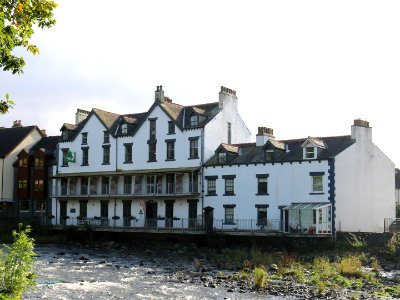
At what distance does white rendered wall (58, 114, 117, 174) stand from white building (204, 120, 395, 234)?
13.0 meters

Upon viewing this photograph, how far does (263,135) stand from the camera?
50.8m

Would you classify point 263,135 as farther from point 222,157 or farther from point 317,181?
point 317,181

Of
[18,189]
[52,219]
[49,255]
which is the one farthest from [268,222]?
[18,189]

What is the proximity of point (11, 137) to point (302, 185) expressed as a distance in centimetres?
4042

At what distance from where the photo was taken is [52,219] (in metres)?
64.1

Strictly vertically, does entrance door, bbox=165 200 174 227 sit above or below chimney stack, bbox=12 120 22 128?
below

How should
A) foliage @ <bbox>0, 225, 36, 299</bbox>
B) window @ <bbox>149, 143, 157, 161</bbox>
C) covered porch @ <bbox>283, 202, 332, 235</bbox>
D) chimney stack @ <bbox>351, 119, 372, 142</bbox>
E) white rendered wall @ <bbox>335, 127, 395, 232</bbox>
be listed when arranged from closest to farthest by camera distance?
foliage @ <bbox>0, 225, 36, 299</bbox> → covered porch @ <bbox>283, 202, 332, 235</bbox> → white rendered wall @ <bbox>335, 127, 395, 232</bbox> → chimney stack @ <bbox>351, 119, 372, 142</bbox> → window @ <bbox>149, 143, 157, 161</bbox>

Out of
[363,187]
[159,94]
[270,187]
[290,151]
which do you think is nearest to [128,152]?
[159,94]

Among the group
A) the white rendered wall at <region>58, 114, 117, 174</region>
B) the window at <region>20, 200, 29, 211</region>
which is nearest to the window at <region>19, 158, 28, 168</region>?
the window at <region>20, 200, 29, 211</region>

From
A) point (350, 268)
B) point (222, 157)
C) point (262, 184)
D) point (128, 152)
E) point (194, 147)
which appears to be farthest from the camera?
point (128, 152)

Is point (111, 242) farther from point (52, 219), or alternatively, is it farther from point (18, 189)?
point (18, 189)

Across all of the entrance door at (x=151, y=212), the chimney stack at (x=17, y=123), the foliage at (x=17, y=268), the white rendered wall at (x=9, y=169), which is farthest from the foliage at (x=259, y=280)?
the chimney stack at (x=17, y=123)

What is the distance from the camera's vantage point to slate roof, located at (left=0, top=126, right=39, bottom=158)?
225 feet

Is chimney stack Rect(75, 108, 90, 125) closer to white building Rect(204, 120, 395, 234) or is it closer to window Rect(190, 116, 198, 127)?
window Rect(190, 116, 198, 127)
